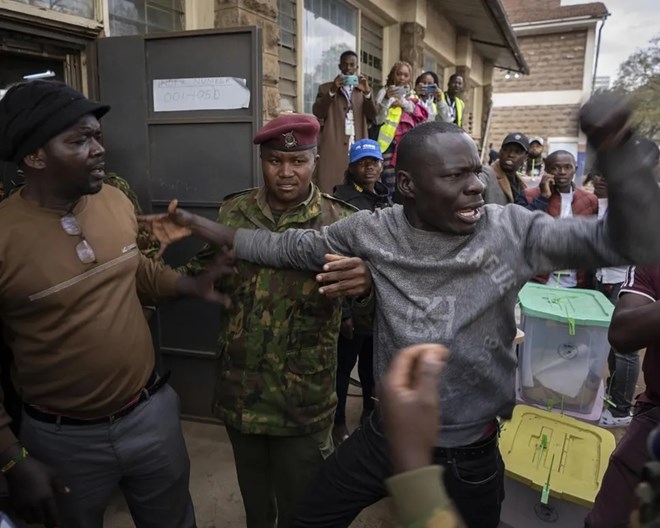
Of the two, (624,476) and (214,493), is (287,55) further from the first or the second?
(624,476)

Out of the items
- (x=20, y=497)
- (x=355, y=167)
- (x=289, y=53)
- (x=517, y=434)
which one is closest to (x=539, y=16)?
(x=289, y=53)

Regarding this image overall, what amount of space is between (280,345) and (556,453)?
1.39 metres

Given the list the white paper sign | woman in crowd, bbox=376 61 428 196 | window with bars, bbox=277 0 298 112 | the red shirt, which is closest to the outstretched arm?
the red shirt

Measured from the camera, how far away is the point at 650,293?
1777mm

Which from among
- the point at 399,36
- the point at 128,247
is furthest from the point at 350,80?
the point at 128,247

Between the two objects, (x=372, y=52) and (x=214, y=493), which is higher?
(x=372, y=52)

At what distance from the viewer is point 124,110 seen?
333 centimetres

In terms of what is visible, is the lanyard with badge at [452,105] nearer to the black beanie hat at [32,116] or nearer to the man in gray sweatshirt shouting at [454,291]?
the man in gray sweatshirt shouting at [454,291]

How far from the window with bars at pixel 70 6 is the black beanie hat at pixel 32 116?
1.50m

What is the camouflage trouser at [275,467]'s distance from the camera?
203 cm

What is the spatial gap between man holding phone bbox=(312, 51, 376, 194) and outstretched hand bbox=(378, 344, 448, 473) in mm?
4117

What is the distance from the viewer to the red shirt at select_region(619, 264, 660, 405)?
177 cm

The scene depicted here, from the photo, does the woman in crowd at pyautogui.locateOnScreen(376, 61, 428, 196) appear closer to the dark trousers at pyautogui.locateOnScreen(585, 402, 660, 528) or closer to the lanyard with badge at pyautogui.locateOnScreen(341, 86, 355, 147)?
the lanyard with badge at pyautogui.locateOnScreen(341, 86, 355, 147)

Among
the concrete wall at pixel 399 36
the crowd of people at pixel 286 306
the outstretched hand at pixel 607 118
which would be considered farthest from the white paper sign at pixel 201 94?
the outstretched hand at pixel 607 118
